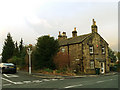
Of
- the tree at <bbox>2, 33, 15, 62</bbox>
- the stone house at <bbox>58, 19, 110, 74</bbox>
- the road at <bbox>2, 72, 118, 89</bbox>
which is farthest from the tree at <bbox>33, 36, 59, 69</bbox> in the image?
the tree at <bbox>2, 33, 15, 62</bbox>

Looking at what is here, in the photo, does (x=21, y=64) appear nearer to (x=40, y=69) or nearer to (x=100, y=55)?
(x=40, y=69)

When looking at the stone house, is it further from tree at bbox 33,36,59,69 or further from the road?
the road

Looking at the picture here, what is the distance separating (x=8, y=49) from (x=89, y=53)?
87.6 ft

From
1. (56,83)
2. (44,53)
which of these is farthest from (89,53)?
(56,83)

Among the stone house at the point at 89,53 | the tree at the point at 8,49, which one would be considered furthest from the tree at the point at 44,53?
the tree at the point at 8,49

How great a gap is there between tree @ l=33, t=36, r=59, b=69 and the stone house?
3527 mm

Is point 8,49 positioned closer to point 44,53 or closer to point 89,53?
point 44,53

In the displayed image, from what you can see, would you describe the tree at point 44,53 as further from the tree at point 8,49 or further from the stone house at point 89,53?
the tree at point 8,49

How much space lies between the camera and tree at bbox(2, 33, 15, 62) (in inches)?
1528

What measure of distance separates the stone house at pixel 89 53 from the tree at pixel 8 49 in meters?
20.4

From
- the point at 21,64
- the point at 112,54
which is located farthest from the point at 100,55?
the point at 112,54

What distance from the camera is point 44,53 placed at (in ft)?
61.8

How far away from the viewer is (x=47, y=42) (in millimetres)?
19125

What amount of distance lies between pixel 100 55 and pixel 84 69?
5.38 metres
